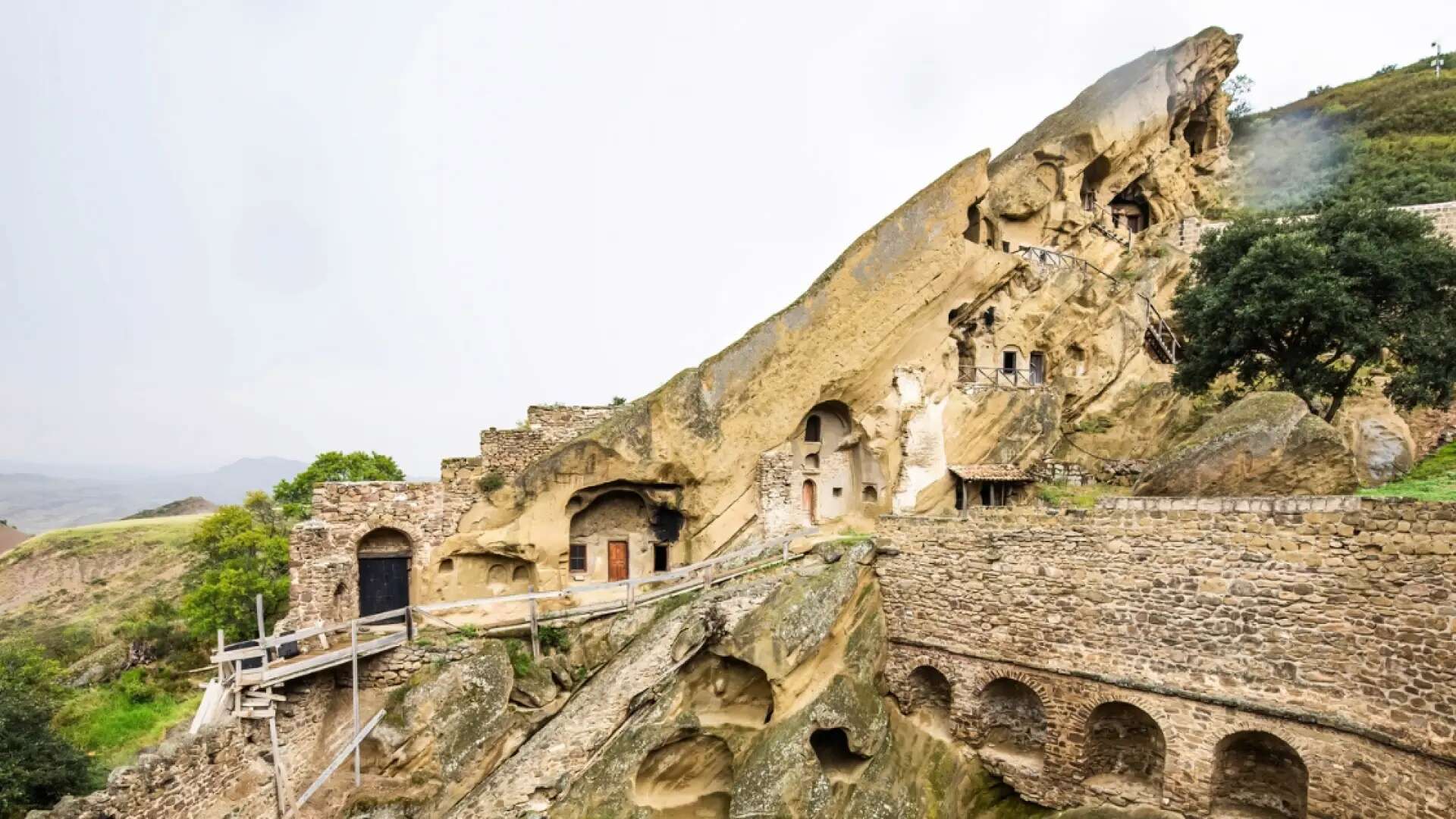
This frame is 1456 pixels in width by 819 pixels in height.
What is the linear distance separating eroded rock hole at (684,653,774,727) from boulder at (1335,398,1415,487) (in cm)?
1217

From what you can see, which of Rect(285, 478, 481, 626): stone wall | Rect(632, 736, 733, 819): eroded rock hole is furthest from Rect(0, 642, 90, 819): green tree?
Rect(632, 736, 733, 819): eroded rock hole

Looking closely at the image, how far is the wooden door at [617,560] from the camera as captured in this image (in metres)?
16.8

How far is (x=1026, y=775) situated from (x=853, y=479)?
865 centimetres

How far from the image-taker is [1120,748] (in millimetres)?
10914

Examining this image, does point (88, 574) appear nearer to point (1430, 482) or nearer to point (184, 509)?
point (184, 509)

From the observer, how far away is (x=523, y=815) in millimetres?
10391

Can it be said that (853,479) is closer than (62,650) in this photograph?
Yes

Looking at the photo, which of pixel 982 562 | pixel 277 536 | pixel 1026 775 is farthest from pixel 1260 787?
pixel 277 536

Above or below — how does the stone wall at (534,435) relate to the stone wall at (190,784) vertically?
above

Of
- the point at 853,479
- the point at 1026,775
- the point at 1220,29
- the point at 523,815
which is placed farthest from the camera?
the point at 1220,29

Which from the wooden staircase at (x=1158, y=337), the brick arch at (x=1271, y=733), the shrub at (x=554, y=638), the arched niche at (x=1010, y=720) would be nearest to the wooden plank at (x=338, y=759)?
the shrub at (x=554, y=638)

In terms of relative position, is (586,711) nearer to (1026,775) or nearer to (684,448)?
(684,448)

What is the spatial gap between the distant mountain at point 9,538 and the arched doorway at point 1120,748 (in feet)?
183

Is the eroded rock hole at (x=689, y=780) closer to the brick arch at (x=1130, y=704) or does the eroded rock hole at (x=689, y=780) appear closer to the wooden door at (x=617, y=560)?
the wooden door at (x=617, y=560)
